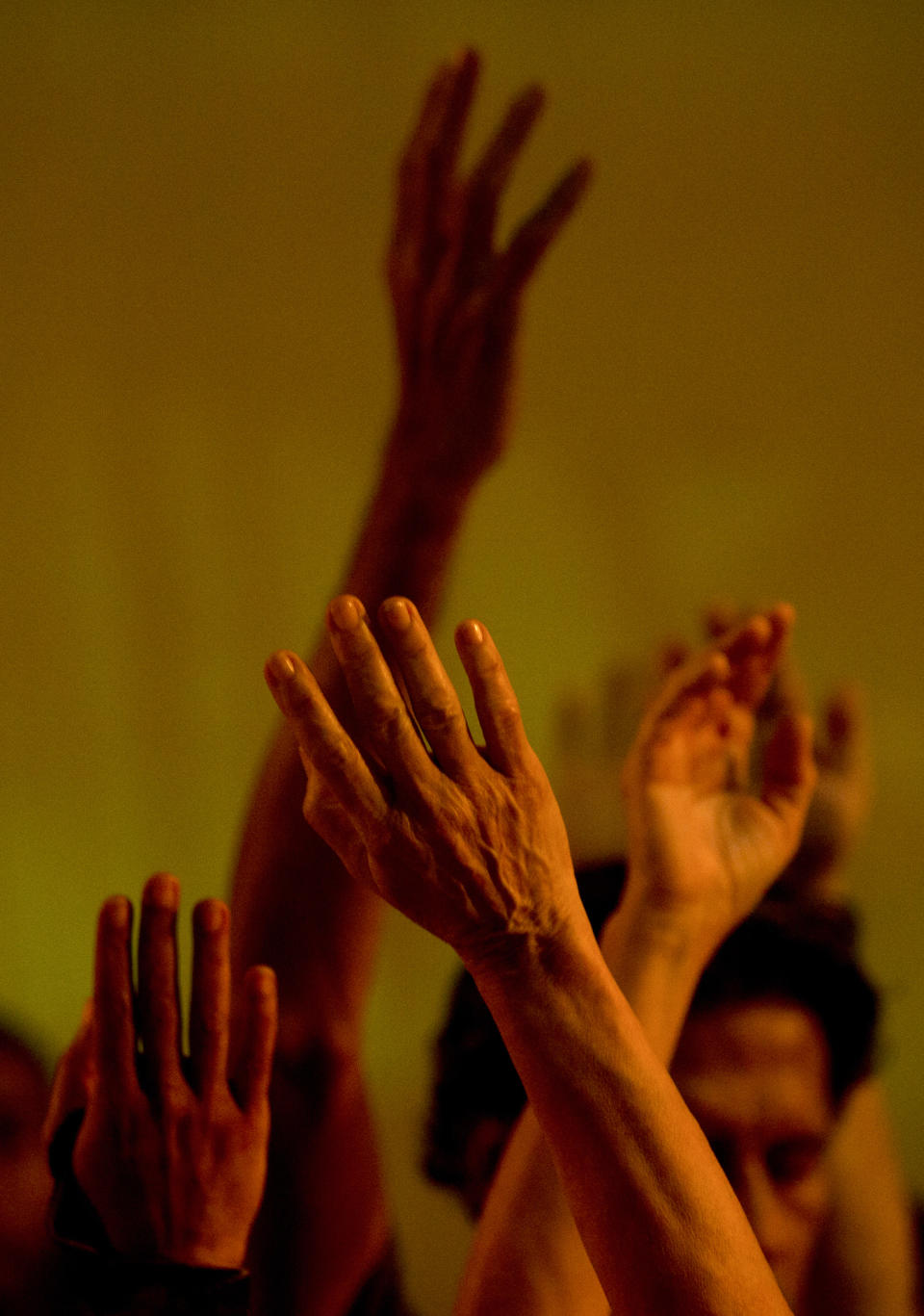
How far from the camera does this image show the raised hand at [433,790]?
2.05 feet

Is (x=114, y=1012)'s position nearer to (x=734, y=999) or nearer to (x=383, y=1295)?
(x=383, y=1295)

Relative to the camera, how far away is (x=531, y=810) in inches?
26.1

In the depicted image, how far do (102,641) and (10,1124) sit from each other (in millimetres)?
398

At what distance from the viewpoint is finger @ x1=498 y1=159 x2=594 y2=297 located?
A: 102 cm

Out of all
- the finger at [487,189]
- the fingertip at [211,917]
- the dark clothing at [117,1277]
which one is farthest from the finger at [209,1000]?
the finger at [487,189]

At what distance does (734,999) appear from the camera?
3.35 feet

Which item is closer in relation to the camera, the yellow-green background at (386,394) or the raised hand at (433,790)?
the raised hand at (433,790)

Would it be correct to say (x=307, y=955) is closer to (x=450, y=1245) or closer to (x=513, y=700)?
(x=450, y=1245)

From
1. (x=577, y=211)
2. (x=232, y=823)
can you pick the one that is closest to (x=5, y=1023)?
(x=232, y=823)

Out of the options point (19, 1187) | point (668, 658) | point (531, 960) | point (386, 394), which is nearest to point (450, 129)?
point (386, 394)

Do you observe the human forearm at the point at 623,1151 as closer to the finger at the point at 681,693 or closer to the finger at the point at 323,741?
the finger at the point at 323,741

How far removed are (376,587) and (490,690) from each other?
1.19 feet

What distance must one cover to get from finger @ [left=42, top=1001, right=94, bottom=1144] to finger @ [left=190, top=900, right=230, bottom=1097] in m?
0.10

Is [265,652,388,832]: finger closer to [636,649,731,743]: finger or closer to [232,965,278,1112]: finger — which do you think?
[232,965,278,1112]: finger
